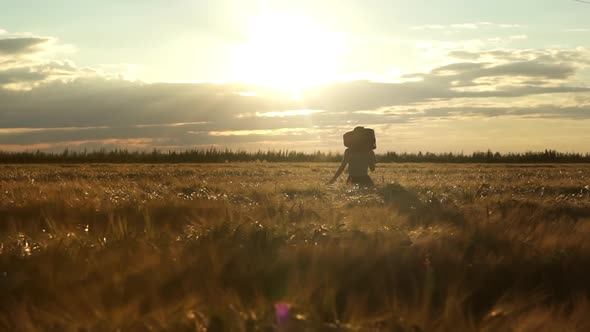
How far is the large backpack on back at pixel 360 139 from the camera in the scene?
20.6 metres

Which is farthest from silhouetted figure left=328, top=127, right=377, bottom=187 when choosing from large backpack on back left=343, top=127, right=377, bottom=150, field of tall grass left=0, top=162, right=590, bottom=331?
field of tall grass left=0, top=162, right=590, bottom=331

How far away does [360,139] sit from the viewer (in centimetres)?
2062

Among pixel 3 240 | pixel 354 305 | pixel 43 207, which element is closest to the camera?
pixel 354 305

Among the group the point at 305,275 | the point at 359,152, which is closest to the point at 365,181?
the point at 359,152

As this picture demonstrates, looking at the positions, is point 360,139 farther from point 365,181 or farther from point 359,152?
point 365,181

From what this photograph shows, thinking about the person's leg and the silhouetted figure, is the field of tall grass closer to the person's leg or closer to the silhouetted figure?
the person's leg

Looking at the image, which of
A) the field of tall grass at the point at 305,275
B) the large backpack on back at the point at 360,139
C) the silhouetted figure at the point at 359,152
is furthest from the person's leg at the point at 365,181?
the field of tall grass at the point at 305,275

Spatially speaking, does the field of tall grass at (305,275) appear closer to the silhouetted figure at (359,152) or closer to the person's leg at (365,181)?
the person's leg at (365,181)

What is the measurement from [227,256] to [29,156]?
2297 inches

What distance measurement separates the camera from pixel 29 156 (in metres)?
59.8

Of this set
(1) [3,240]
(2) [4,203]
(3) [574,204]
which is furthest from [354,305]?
(3) [574,204]

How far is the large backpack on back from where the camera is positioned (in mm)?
20594

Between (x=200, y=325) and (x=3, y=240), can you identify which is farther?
(x=3, y=240)

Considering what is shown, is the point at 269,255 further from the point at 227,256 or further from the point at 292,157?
the point at 292,157
